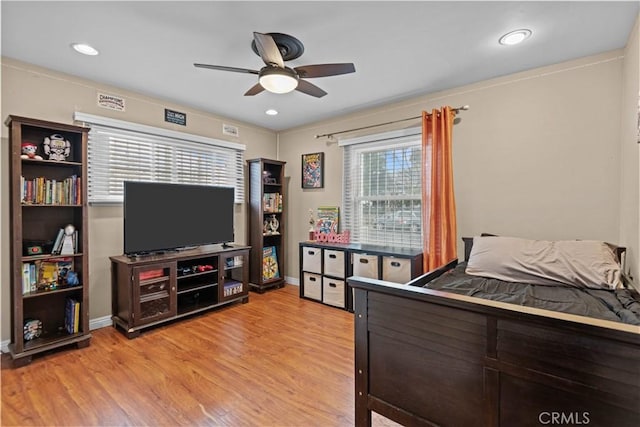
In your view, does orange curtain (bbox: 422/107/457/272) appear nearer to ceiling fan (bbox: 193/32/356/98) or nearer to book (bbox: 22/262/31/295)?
ceiling fan (bbox: 193/32/356/98)

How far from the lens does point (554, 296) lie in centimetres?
189

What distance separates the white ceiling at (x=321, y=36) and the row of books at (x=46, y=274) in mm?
1712

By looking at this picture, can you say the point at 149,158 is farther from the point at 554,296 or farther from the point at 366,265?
the point at 554,296

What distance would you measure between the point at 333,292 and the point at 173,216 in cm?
205

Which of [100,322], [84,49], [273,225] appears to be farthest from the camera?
[273,225]

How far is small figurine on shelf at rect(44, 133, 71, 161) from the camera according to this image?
2.48 metres

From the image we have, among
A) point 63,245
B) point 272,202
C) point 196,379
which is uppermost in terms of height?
point 272,202

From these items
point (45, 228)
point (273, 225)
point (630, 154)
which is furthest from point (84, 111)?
point (630, 154)

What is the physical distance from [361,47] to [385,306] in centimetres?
194

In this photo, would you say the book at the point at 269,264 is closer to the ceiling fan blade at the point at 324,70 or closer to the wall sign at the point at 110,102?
the wall sign at the point at 110,102

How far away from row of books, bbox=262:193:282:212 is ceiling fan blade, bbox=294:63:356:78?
236 cm

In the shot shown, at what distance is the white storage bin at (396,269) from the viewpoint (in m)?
3.10

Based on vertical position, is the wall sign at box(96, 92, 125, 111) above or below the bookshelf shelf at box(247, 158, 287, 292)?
above
